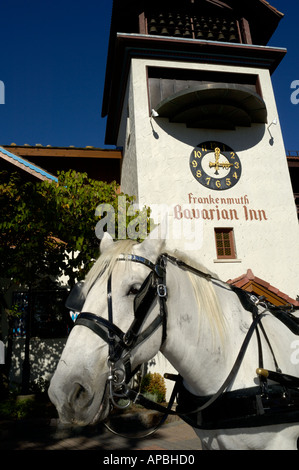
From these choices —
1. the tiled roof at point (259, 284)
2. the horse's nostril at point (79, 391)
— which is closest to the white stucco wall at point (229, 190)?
the tiled roof at point (259, 284)

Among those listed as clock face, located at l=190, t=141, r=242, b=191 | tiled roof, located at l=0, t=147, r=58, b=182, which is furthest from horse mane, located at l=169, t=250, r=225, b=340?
clock face, located at l=190, t=141, r=242, b=191

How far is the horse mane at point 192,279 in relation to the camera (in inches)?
80.9

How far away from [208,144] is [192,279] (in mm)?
10434

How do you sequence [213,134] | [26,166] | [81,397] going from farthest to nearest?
[213,134], [26,166], [81,397]

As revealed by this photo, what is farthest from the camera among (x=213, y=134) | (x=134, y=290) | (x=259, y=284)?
(x=213, y=134)

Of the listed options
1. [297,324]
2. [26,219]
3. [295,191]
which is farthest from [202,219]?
[297,324]

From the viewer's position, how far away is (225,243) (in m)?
11.2

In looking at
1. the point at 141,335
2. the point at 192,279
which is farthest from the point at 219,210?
the point at 141,335

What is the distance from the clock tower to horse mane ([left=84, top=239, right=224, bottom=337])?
290 inches

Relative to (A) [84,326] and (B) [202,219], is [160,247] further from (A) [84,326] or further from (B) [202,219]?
(B) [202,219]

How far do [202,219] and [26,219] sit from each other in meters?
5.88

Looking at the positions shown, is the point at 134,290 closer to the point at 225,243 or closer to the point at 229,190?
the point at 225,243

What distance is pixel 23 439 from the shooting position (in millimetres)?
6645

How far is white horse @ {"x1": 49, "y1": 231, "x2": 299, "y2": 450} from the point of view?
1744 millimetres
